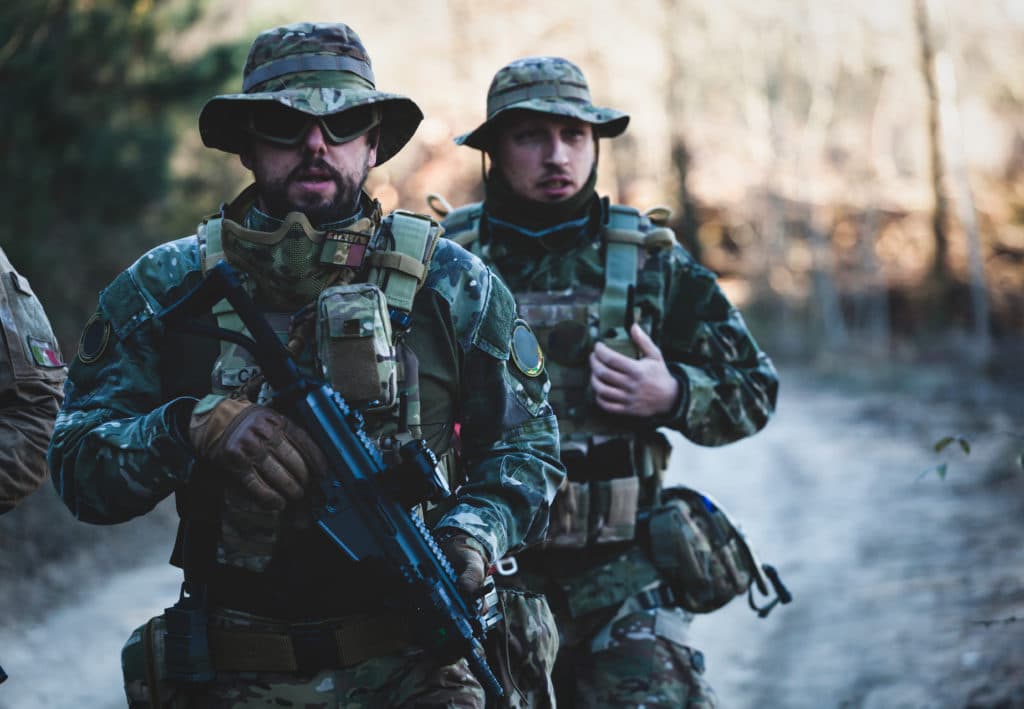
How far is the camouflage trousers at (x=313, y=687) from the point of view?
2.52 metres

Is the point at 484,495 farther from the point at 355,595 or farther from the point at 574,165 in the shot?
the point at 574,165

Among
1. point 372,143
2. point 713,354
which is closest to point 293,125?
point 372,143

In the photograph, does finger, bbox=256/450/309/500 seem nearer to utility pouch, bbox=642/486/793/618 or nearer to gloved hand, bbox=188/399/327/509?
gloved hand, bbox=188/399/327/509

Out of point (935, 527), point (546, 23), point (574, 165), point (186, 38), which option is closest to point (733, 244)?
point (546, 23)

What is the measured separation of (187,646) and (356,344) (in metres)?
0.71

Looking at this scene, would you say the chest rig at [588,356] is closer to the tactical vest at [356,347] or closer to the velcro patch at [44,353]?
the tactical vest at [356,347]

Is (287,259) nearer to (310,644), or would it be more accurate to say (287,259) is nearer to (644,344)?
(310,644)

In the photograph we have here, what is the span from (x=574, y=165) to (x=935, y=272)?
22.7 metres

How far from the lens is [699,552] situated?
3971 millimetres

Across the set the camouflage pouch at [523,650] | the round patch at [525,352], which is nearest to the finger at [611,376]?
the round patch at [525,352]

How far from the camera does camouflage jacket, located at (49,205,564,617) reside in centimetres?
248

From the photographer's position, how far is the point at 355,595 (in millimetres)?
2547

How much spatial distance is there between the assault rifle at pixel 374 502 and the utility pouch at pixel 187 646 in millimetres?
339

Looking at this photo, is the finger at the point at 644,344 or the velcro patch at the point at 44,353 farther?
the finger at the point at 644,344
